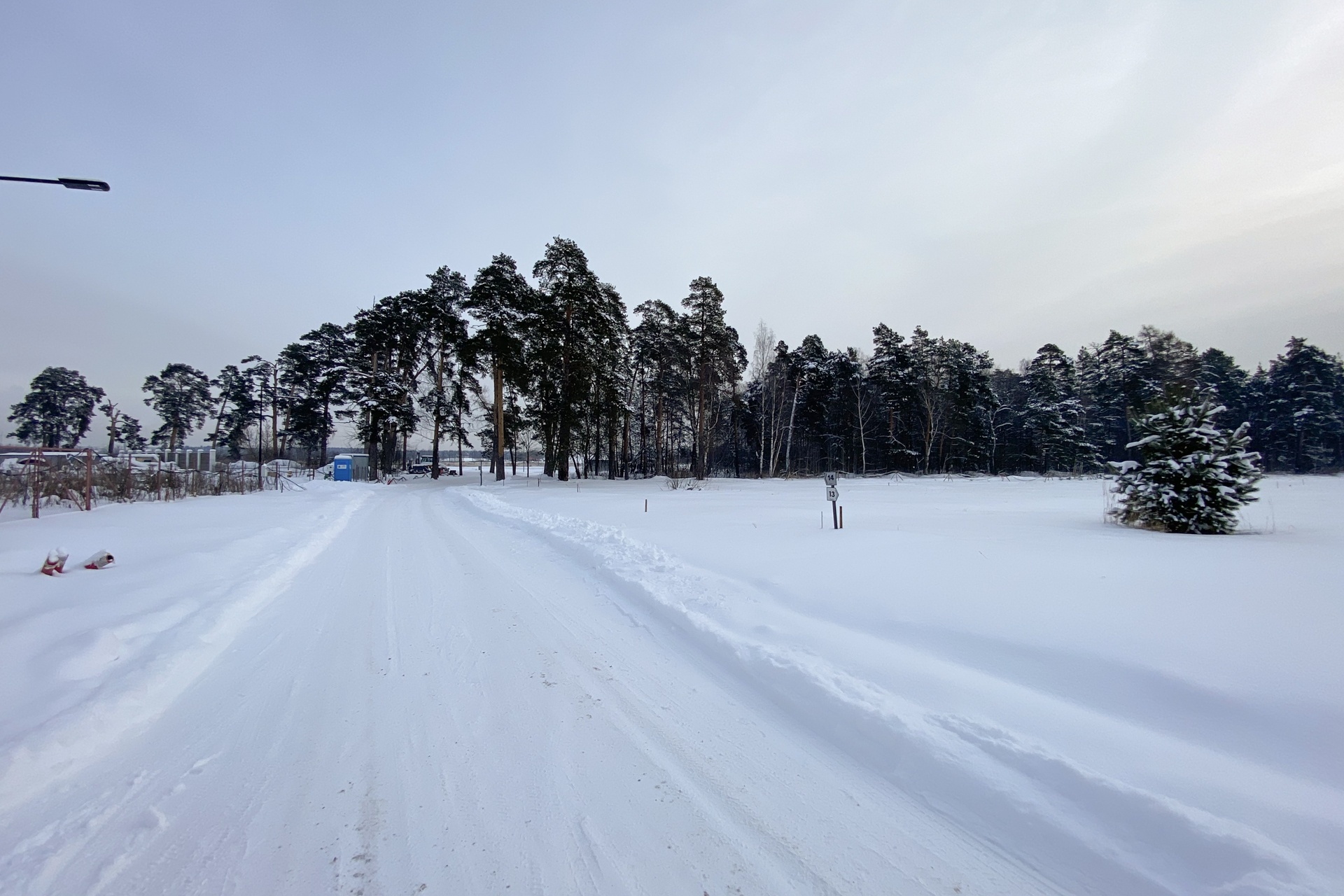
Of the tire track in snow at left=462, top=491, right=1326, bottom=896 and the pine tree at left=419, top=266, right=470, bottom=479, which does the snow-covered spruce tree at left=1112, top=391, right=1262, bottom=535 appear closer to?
the tire track in snow at left=462, top=491, right=1326, bottom=896

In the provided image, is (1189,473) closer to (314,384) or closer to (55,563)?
(55,563)

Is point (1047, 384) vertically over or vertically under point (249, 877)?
over

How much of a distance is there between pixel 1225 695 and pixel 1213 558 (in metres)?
4.13

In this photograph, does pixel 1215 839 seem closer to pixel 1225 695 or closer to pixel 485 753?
pixel 1225 695

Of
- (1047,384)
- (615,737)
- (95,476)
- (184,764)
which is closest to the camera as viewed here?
(184,764)

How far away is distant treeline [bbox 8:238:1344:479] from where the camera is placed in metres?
28.6

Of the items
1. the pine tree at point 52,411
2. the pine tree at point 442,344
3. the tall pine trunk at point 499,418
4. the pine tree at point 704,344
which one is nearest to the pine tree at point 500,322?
the tall pine trunk at point 499,418

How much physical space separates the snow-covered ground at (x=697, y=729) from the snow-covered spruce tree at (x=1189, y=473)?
60.9 inches

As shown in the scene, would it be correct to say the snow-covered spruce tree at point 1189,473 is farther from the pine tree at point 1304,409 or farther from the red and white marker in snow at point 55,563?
the pine tree at point 1304,409

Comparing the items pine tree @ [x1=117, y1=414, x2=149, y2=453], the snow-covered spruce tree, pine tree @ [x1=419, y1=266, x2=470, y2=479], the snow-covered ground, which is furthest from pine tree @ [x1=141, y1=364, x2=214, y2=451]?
the snow-covered spruce tree

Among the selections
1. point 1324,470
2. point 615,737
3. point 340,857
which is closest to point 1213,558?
point 615,737

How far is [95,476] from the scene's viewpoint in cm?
1416

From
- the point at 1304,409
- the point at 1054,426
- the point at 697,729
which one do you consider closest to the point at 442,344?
the point at 697,729

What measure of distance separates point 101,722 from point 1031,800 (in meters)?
5.38
